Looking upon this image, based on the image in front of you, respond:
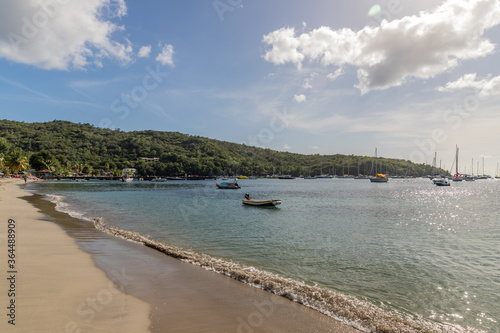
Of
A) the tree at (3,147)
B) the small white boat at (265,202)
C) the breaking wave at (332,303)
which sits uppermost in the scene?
the tree at (3,147)

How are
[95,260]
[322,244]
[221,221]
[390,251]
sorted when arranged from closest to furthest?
[95,260] < [390,251] < [322,244] < [221,221]

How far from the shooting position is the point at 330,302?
31.8 ft

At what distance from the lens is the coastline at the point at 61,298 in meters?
7.04

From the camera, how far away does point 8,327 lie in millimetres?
6656

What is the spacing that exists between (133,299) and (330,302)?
23.5 ft

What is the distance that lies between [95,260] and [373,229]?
2361cm

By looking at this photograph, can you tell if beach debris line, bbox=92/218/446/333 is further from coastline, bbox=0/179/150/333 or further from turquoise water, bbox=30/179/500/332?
coastline, bbox=0/179/150/333

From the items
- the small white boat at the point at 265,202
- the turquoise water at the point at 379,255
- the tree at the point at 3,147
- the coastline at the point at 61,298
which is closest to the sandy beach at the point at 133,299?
the coastline at the point at 61,298

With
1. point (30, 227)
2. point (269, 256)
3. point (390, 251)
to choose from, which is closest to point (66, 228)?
point (30, 227)

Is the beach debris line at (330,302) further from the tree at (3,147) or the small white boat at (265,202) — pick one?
the tree at (3,147)

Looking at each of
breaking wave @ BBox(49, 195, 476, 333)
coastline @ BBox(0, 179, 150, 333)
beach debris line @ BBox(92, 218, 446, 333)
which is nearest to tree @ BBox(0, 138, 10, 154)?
coastline @ BBox(0, 179, 150, 333)

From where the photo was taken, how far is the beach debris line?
329 inches

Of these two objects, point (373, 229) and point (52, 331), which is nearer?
point (52, 331)

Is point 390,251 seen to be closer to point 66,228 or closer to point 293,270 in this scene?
point 293,270
